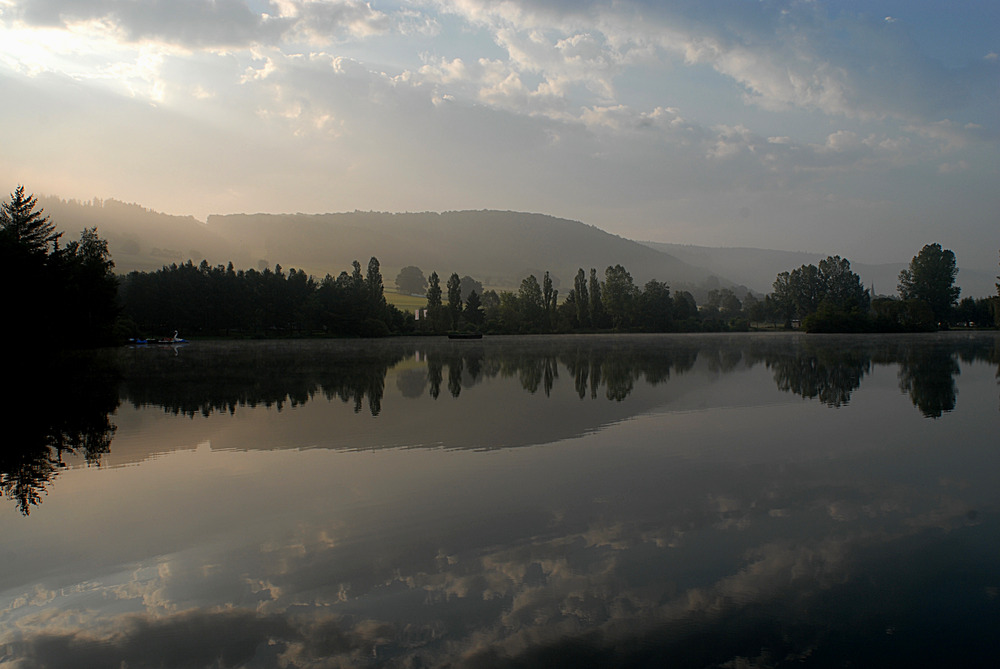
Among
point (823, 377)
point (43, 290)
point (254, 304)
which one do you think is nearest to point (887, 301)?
point (823, 377)

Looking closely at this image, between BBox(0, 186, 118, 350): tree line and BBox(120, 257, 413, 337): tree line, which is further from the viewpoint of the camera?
BBox(120, 257, 413, 337): tree line

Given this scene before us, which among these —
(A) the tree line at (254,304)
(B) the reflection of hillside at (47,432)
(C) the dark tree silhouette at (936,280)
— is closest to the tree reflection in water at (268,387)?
(B) the reflection of hillside at (47,432)

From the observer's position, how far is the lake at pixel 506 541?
5.26 metres

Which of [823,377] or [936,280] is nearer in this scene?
[823,377]

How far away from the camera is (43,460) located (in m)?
12.7

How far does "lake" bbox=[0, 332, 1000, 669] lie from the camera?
5262mm

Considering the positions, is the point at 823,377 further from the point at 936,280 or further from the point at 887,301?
the point at 936,280

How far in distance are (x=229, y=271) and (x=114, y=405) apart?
112016 mm

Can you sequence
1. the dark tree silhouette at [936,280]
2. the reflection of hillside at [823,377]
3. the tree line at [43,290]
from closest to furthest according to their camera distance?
the reflection of hillside at [823,377]
the tree line at [43,290]
the dark tree silhouette at [936,280]

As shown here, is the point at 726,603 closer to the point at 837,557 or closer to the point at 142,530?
the point at 837,557

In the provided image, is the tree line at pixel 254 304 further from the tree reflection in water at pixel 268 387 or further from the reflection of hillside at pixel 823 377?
the reflection of hillside at pixel 823 377

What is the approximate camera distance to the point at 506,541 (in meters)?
7.48

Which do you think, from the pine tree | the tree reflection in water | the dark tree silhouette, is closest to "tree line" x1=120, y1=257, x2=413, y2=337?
the pine tree

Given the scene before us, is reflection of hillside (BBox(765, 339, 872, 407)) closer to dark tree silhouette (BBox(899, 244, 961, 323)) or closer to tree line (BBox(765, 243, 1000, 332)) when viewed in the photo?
tree line (BBox(765, 243, 1000, 332))
